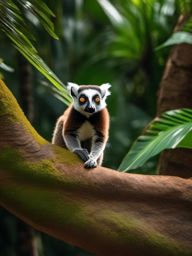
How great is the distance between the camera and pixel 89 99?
3.96m

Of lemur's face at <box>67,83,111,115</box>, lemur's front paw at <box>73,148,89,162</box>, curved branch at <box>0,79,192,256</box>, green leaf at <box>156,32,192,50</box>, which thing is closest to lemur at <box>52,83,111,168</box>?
lemur's face at <box>67,83,111,115</box>

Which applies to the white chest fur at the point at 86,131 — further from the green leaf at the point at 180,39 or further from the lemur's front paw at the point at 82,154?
the green leaf at the point at 180,39

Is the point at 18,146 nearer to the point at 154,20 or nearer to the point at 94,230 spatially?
the point at 94,230

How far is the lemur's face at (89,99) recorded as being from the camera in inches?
155

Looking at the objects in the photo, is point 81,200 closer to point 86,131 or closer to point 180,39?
point 86,131

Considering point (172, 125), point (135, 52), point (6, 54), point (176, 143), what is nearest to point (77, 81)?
point (135, 52)

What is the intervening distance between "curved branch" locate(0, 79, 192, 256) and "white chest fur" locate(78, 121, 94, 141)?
0.79m

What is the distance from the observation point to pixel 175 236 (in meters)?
3.17

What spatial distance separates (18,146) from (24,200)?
266 millimetres

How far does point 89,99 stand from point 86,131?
0.23 meters

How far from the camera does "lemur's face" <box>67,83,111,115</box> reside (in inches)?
155

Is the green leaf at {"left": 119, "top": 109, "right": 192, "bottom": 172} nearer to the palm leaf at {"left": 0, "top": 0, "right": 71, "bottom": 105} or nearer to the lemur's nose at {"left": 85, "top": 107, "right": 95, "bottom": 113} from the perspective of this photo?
the lemur's nose at {"left": 85, "top": 107, "right": 95, "bottom": 113}

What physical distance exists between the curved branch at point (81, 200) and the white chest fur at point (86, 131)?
787 millimetres

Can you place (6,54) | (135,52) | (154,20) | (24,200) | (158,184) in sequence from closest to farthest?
1. (24,200)
2. (158,184)
3. (154,20)
4. (135,52)
5. (6,54)
